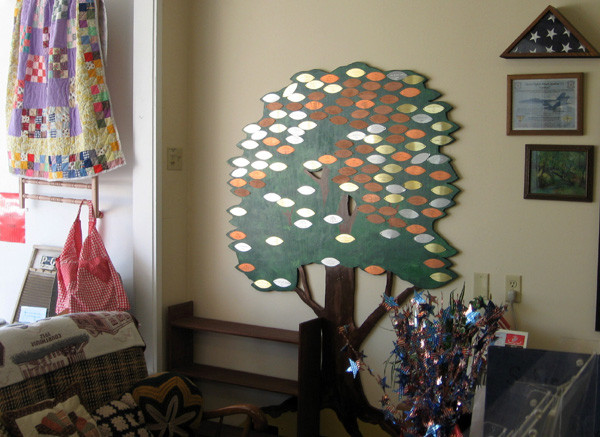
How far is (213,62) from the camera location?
3199mm

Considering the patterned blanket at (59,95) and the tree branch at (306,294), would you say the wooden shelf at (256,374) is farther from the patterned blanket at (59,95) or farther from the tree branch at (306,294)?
the patterned blanket at (59,95)

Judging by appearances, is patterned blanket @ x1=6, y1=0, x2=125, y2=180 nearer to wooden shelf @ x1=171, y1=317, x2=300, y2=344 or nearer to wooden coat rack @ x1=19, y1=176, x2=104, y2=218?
wooden coat rack @ x1=19, y1=176, x2=104, y2=218

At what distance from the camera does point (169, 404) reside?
2.36 m

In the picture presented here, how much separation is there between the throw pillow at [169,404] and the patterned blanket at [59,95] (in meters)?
1.16

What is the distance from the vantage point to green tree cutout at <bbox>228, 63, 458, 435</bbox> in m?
2.70

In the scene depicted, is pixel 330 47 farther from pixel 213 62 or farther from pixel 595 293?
pixel 595 293

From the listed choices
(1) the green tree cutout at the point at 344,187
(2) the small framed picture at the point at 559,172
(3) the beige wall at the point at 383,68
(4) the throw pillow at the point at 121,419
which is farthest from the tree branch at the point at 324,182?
(4) the throw pillow at the point at 121,419

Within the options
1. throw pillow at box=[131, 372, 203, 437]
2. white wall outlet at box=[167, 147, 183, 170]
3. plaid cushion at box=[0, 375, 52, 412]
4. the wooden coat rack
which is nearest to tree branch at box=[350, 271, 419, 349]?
throw pillow at box=[131, 372, 203, 437]

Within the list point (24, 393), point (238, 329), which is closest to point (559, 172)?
point (238, 329)

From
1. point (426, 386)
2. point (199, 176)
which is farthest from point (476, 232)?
point (199, 176)

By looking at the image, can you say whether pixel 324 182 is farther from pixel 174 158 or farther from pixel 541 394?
pixel 541 394

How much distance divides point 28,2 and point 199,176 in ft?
4.08

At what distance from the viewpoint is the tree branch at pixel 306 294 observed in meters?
2.94

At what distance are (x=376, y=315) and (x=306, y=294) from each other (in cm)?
35
